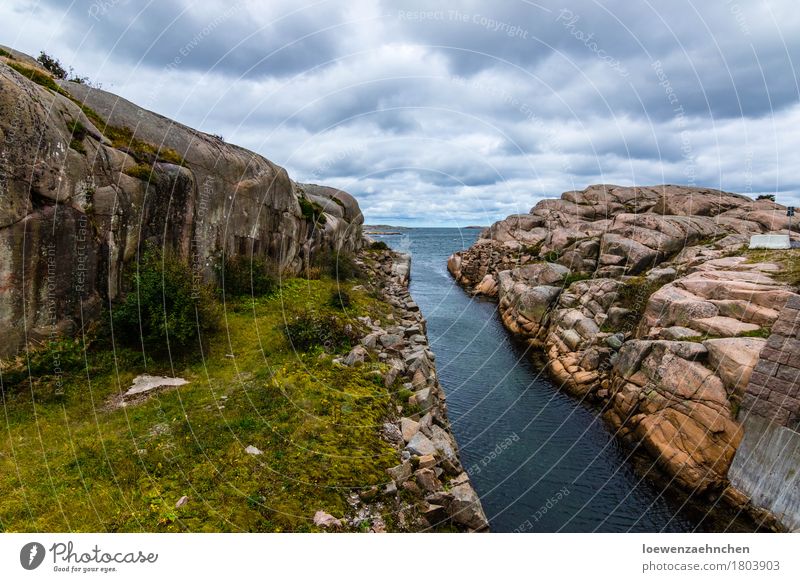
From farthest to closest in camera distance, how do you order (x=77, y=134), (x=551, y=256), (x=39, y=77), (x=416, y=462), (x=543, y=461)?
(x=551, y=256) → (x=543, y=461) → (x=39, y=77) → (x=77, y=134) → (x=416, y=462)

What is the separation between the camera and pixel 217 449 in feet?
31.7

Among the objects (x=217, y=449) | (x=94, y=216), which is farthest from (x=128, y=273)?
(x=217, y=449)

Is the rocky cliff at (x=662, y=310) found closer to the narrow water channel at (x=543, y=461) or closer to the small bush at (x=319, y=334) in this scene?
the narrow water channel at (x=543, y=461)

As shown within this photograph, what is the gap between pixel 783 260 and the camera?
23.3 metres

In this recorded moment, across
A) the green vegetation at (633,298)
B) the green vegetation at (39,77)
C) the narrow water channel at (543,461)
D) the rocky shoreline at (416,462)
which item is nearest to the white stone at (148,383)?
the rocky shoreline at (416,462)

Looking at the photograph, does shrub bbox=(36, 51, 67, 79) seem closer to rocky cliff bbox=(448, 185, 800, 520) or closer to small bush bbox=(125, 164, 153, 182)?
small bush bbox=(125, 164, 153, 182)

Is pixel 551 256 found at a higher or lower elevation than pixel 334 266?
higher

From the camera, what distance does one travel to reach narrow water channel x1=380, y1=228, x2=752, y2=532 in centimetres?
1395

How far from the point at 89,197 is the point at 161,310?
4.28 metres

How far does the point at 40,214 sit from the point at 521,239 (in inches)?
2062

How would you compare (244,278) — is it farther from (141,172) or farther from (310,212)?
(310,212)

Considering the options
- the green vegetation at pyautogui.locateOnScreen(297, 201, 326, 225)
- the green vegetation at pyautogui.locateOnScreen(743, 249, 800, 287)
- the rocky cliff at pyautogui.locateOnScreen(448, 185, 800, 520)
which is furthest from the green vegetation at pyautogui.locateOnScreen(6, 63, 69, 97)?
the green vegetation at pyautogui.locateOnScreen(743, 249, 800, 287)

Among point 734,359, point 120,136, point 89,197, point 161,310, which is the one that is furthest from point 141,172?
point 734,359

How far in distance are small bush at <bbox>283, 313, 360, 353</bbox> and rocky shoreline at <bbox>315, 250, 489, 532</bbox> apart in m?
0.77
